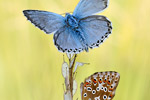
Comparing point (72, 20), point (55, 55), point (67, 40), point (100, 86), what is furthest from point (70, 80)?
point (55, 55)

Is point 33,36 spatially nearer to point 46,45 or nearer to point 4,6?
point 46,45

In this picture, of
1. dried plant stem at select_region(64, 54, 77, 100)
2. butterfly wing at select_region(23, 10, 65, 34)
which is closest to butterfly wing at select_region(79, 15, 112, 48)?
butterfly wing at select_region(23, 10, 65, 34)

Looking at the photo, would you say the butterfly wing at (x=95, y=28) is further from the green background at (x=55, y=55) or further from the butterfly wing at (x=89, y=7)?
the green background at (x=55, y=55)

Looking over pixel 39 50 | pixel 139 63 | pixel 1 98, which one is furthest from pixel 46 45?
pixel 139 63

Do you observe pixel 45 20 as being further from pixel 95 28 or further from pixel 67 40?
pixel 95 28

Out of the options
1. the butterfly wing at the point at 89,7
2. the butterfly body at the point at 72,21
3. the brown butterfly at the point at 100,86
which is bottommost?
the brown butterfly at the point at 100,86

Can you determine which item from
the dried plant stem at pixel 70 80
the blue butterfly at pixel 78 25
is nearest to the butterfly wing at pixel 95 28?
the blue butterfly at pixel 78 25
